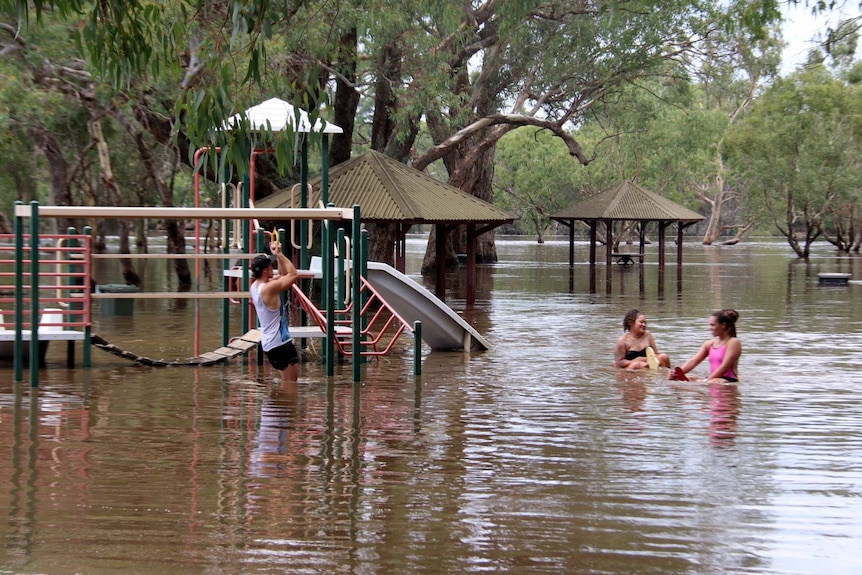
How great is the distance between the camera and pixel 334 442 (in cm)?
939

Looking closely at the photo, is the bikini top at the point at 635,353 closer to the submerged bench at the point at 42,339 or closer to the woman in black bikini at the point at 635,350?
the woman in black bikini at the point at 635,350

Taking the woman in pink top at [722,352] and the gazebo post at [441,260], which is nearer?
the woman in pink top at [722,352]

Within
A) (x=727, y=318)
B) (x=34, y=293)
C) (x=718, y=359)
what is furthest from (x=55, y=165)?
(x=727, y=318)

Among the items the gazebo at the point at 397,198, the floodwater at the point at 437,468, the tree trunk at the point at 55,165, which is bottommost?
the floodwater at the point at 437,468

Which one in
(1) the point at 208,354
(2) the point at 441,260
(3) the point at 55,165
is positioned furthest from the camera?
(3) the point at 55,165

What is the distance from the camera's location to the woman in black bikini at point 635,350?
14.0 m

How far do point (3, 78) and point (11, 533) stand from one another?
19.5m

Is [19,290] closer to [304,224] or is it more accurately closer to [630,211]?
[304,224]

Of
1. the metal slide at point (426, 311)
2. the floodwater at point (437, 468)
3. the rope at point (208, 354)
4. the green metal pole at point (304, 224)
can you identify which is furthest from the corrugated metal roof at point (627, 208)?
the rope at point (208, 354)

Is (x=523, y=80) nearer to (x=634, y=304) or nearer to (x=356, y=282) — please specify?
(x=634, y=304)

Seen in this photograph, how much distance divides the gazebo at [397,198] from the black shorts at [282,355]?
33.2ft

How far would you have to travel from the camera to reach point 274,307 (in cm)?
1216

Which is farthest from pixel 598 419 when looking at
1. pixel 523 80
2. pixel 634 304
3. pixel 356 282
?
pixel 523 80

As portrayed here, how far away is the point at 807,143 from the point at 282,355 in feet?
157
